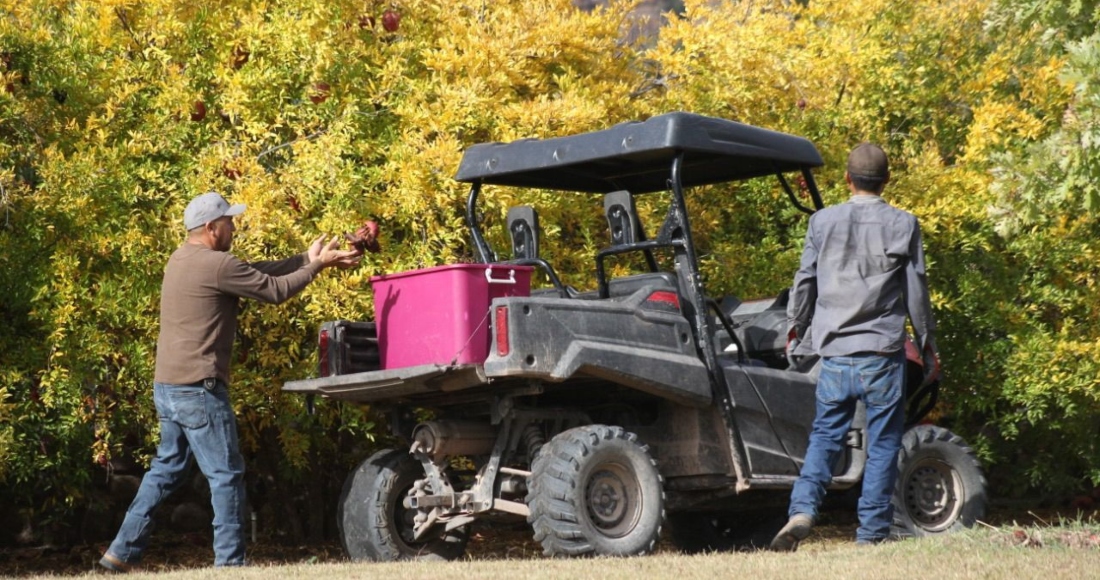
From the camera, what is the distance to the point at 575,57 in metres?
10.8

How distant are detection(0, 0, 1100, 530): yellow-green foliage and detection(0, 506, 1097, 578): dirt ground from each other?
49cm

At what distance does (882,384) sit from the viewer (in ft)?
24.4

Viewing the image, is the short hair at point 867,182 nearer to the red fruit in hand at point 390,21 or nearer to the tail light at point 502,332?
the tail light at point 502,332

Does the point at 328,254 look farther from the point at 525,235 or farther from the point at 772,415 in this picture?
the point at 772,415

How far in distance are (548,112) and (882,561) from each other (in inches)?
166

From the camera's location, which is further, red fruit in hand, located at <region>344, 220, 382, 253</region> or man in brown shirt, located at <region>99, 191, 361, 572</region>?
red fruit in hand, located at <region>344, 220, 382, 253</region>

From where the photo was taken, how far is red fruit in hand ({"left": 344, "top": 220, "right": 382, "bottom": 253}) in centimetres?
887

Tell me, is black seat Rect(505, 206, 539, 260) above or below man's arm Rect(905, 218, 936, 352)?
above

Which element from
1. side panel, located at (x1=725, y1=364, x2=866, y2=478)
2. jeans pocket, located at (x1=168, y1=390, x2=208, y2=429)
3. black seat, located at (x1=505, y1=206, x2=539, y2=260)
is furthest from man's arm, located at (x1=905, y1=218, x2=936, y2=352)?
jeans pocket, located at (x1=168, y1=390, x2=208, y2=429)

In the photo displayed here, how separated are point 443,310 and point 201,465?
138 centimetres

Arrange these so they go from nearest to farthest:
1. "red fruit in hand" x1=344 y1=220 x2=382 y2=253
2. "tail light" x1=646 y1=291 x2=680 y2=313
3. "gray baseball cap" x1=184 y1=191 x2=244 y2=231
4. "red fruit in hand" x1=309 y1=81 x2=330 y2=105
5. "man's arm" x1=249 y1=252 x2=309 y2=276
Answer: "gray baseball cap" x1=184 y1=191 x2=244 y2=231 → "tail light" x1=646 y1=291 x2=680 y2=313 → "man's arm" x1=249 y1=252 x2=309 y2=276 → "red fruit in hand" x1=344 y1=220 x2=382 y2=253 → "red fruit in hand" x1=309 y1=81 x2=330 y2=105

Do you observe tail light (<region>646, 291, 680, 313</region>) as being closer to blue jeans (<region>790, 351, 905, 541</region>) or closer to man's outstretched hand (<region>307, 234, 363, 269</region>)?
blue jeans (<region>790, 351, 905, 541</region>)

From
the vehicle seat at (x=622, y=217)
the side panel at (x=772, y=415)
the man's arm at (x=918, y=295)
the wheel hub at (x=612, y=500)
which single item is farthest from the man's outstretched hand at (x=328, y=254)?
the man's arm at (x=918, y=295)

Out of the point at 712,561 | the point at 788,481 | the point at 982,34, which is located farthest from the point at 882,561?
the point at 982,34
